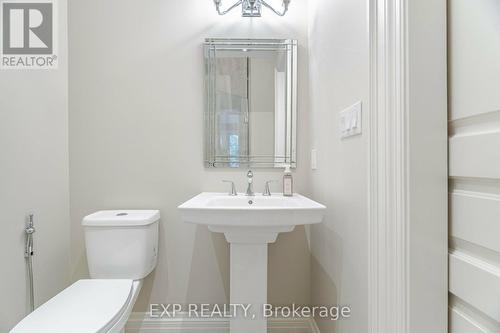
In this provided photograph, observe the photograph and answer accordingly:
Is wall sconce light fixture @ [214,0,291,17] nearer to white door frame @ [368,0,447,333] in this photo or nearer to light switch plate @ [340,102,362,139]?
light switch plate @ [340,102,362,139]

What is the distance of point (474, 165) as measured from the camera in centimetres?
63

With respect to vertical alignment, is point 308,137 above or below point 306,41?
below

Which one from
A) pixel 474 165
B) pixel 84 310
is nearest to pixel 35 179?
pixel 84 310

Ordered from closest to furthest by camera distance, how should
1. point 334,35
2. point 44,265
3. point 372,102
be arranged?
point 372,102 < point 334,35 < point 44,265

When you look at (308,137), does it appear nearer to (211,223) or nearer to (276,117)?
(276,117)

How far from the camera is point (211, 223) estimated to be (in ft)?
3.53

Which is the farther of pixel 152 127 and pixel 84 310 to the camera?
pixel 152 127

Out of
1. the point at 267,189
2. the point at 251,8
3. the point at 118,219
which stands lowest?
the point at 118,219

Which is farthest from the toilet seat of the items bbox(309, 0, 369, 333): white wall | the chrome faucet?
bbox(309, 0, 369, 333): white wall

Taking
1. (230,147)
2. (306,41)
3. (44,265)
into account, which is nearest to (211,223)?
(230,147)

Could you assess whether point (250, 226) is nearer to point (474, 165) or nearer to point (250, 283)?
point (250, 283)

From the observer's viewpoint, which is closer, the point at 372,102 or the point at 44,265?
the point at 372,102

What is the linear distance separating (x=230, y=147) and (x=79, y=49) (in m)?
1.05

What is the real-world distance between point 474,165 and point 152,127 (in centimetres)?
149
